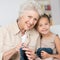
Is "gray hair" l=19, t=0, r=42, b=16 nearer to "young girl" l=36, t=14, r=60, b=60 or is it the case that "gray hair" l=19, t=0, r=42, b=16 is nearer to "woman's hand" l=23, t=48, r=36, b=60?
"young girl" l=36, t=14, r=60, b=60

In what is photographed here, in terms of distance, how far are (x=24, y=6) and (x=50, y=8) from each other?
27 centimetres

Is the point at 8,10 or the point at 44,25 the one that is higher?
the point at 8,10

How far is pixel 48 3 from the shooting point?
1.58 metres

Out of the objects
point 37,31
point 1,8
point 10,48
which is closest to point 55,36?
point 37,31

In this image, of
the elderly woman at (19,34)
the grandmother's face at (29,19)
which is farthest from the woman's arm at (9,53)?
the grandmother's face at (29,19)

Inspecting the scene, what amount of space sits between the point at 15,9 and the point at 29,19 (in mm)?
216

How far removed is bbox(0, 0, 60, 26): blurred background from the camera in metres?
1.51

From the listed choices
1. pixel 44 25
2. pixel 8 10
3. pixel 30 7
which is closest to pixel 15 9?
pixel 8 10

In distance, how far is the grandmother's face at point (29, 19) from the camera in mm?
1382

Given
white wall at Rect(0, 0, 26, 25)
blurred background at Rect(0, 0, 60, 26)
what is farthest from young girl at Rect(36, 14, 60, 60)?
white wall at Rect(0, 0, 26, 25)

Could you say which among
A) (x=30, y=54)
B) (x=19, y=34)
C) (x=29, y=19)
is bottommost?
(x=30, y=54)

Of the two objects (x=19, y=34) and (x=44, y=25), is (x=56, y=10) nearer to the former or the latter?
(x=44, y=25)

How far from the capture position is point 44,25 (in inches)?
56.2

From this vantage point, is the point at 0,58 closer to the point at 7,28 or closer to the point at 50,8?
the point at 7,28
